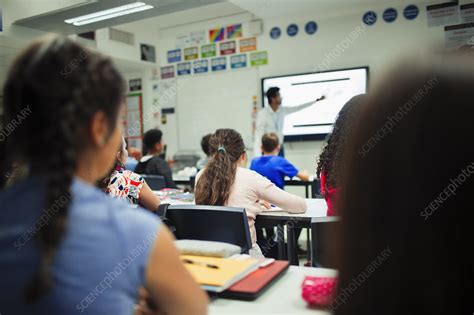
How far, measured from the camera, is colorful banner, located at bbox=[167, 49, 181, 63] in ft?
22.5

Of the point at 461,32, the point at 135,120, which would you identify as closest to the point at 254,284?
the point at 461,32

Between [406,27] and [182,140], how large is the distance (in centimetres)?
387

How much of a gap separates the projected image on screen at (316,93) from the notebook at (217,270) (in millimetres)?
4485

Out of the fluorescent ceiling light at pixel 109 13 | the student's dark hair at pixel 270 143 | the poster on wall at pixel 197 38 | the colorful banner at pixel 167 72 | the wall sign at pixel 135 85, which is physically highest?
the poster on wall at pixel 197 38

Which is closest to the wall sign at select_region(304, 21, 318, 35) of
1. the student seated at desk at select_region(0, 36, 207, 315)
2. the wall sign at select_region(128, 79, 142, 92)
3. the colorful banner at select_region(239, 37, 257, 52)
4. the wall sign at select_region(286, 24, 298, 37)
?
the wall sign at select_region(286, 24, 298, 37)

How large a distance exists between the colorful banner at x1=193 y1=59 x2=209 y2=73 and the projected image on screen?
1.15m

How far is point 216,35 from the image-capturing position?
21.4ft

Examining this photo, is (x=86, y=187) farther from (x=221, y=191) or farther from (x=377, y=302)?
(x=221, y=191)

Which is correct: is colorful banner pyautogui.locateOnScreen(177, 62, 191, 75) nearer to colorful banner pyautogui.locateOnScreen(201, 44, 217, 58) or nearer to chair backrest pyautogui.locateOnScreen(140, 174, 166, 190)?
colorful banner pyautogui.locateOnScreen(201, 44, 217, 58)

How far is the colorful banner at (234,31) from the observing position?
628cm

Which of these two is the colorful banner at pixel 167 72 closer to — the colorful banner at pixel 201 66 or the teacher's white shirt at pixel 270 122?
the colorful banner at pixel 201 66

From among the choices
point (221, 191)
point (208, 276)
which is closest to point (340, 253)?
point (208, 276)

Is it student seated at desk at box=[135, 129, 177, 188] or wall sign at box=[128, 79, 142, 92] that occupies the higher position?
wall sign at box=[128, 79, 142, 92]

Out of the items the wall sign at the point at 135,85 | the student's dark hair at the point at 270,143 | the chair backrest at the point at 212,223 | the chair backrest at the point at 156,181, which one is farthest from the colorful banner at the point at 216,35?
the chair backrest at the point at 212,223
